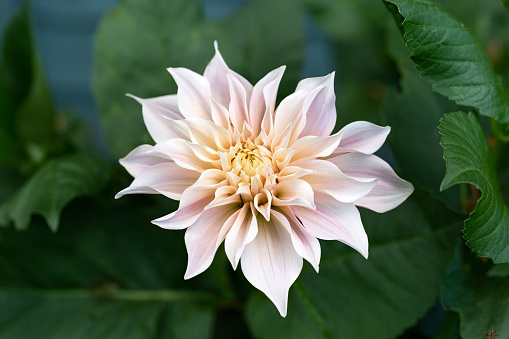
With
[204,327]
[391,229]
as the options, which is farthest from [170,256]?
[391,229]

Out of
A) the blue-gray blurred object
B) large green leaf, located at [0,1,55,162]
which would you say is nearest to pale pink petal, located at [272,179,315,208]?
large green leaf, located at [0,1,55,162]

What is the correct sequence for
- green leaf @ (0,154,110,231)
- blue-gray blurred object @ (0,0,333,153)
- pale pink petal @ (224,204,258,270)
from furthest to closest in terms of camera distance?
blue-gray blurred object @ (0,0,333,153) < green leaf @ (0,154,110,231) < pale pink petal @ (224,204,258,270)

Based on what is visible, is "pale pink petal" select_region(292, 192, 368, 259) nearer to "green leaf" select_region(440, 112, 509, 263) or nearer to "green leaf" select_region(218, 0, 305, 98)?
"green leaf" select_region(440, 112, 509, 263)

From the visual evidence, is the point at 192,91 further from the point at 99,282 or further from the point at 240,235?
the point at 99,282

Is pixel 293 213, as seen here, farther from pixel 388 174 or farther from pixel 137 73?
pixel 137 73

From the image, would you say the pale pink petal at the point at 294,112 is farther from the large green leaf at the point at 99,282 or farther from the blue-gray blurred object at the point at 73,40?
the blue-gray blurred object at the point at 73,40
